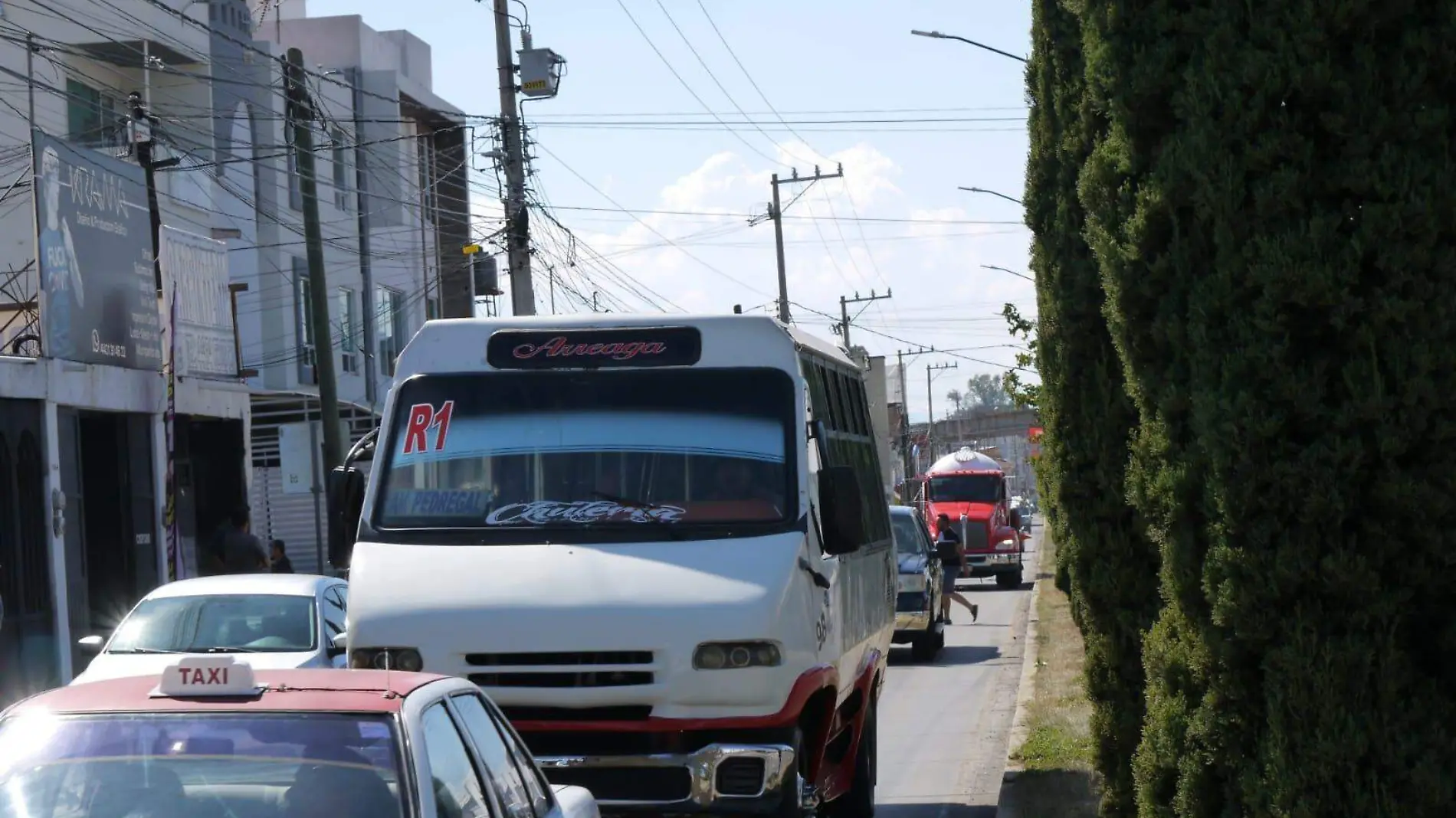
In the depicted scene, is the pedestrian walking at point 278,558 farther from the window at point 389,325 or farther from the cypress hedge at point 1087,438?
the window at point 389,325

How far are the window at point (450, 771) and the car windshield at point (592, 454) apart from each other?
10.8ft

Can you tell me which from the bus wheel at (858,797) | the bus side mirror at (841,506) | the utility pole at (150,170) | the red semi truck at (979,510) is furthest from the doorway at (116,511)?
the red semi truck at (979,510)

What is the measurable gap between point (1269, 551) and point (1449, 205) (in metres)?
1.22

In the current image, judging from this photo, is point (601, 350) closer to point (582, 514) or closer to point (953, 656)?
point (582, 514)

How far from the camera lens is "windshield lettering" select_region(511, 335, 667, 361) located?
8.91 metres

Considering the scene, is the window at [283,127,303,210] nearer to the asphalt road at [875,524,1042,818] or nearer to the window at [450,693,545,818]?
the asphalt road at [875,524,1042,818]

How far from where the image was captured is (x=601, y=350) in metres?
8.93

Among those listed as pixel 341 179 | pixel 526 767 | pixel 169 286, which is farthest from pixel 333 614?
pixel 341 179

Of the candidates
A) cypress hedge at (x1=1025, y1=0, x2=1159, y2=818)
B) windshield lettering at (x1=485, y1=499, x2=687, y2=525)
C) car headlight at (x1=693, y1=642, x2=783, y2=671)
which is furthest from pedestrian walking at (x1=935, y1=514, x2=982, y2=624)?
car headlight at (x1=693, y1=642, x2=783, y2=671)

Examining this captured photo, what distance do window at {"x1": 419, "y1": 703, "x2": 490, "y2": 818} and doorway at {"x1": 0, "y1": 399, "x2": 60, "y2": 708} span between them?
50.7ft

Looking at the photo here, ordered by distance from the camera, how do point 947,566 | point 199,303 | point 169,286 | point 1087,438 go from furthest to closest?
point 947,566 < point 199,303 < point 169,286 < point 1087,438

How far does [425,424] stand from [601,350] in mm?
914

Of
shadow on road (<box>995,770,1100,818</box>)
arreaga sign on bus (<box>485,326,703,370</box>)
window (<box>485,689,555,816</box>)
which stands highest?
arreaga sign on bus (<box>485,326,703,370</box>)

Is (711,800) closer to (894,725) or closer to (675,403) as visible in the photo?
(675,403)
